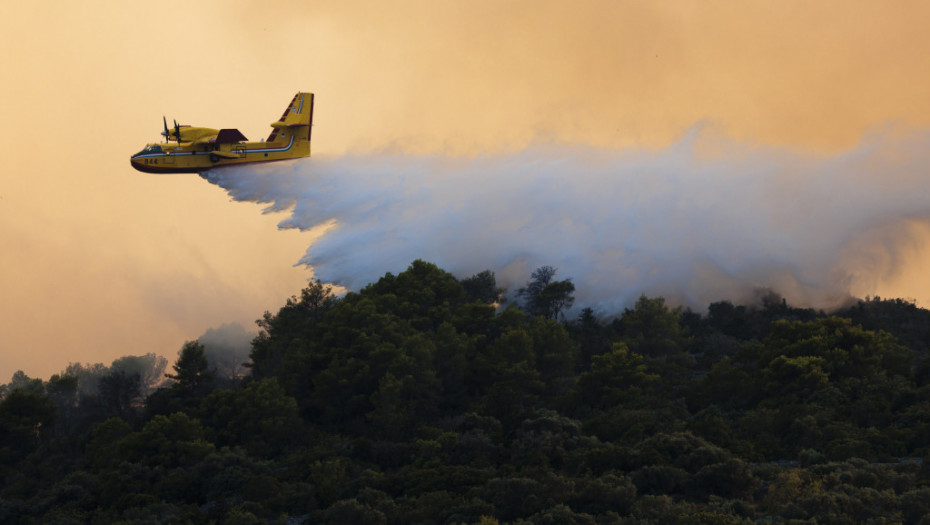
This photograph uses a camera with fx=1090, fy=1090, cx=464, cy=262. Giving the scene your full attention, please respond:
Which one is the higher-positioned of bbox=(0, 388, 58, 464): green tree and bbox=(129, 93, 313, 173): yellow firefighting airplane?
bbox=(129, 93, 313, 173): yellow firefighting airplane

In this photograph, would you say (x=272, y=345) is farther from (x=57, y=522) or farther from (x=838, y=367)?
(x=838, y=367)

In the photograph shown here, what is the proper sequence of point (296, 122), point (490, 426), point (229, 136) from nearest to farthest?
point (490, 426) < point (229, 136) < point (296, 122)

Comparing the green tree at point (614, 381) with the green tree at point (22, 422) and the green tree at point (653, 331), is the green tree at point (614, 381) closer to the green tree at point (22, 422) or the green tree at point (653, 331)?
the green tree at point (653, 331)

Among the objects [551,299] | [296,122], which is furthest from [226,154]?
[551,299]

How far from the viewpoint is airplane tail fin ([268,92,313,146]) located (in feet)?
285

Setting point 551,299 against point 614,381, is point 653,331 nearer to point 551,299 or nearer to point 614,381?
point 551,299

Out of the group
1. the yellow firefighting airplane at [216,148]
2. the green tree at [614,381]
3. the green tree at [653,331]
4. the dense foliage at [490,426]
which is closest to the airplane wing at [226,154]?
the yellow firefighting airplane at [216,148]

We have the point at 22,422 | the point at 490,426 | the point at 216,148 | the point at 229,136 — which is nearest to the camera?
the point at 490,426

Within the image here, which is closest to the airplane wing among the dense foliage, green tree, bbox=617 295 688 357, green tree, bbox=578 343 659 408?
the dense foliage

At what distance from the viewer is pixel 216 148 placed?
8181cm

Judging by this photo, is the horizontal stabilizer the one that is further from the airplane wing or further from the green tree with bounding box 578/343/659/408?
the green tree with bounding box 578/343/659/408

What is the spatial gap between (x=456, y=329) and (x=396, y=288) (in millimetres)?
7943

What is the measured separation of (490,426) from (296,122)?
111 feet

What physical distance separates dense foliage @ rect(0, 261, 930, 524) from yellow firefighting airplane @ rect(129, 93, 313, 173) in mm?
13429
